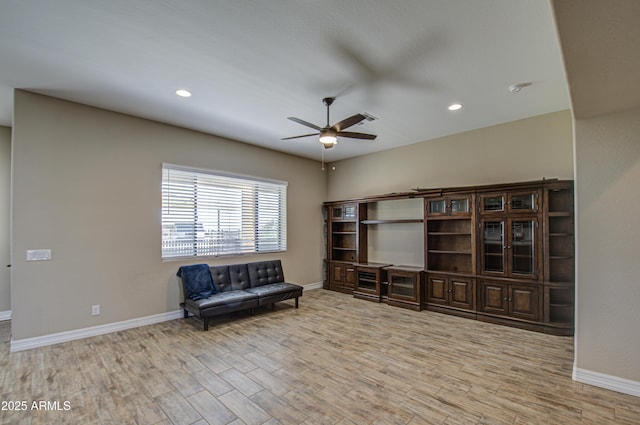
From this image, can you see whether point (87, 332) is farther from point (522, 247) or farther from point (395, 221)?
point (522, 247)

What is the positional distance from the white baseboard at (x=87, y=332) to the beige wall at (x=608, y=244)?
17.7 ft

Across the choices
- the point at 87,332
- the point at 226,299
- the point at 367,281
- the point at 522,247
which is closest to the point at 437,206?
the point at 522,247

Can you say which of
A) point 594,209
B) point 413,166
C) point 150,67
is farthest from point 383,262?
point 150,67

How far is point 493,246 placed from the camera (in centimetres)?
455

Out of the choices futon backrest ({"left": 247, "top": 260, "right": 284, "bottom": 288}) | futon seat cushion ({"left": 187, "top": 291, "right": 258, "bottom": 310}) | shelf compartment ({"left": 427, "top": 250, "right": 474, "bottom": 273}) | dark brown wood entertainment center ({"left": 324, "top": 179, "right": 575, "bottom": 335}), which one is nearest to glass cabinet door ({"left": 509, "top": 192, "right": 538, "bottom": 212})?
dark brown wood entertainment center ({"left": 324, "top": 179, "right": 575, "bottom": 335})

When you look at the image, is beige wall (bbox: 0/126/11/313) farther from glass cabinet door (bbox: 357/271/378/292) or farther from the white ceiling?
glass cabinet door (bbox: 357/271/378/292)

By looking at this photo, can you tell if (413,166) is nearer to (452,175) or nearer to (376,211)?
(452,175)

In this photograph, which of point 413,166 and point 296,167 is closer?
point 413,166

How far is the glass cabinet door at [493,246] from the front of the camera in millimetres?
4469

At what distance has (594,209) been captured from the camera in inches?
108

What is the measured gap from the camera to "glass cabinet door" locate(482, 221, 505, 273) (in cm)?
447

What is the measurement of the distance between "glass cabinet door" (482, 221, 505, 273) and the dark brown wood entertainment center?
0.01 meters

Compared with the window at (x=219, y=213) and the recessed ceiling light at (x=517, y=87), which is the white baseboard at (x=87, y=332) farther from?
the recessed ceiling light at (x=517, y=87)

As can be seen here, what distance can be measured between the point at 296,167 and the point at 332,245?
209 centimetres
